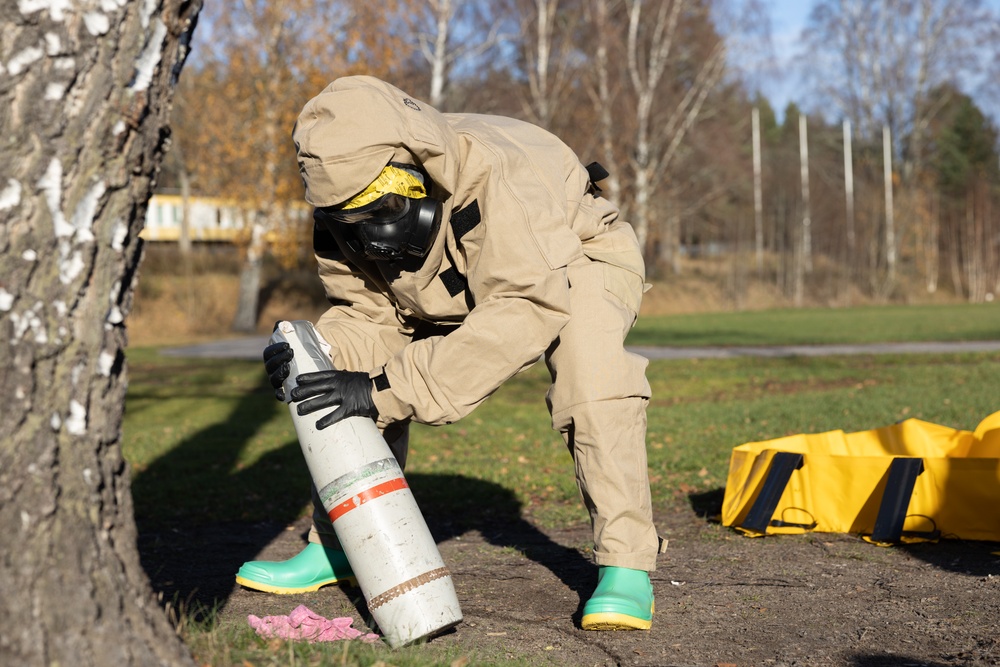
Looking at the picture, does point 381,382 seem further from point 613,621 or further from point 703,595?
point 703,595

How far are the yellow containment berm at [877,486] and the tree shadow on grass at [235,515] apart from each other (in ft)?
3.26

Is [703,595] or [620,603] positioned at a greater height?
[620,603]

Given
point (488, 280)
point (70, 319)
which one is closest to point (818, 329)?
point (488, 280)

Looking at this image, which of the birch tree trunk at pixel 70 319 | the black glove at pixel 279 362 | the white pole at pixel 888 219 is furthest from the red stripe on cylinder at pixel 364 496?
the white pole at pixel 888 219

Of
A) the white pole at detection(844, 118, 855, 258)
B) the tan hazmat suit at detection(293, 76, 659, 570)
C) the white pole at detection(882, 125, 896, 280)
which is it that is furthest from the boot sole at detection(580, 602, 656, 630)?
the white pole at detection(882, 125, 896, 280)

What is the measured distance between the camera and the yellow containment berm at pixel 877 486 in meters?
4.32

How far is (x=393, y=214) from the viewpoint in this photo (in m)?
3.16

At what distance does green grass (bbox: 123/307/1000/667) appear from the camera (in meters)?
5.55

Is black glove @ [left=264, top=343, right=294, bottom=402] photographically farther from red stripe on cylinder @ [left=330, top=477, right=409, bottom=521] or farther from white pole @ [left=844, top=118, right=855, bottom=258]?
white pole @ [left=844, top=118, right=855, bottom=258]

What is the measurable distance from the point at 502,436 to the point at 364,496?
18.5ft

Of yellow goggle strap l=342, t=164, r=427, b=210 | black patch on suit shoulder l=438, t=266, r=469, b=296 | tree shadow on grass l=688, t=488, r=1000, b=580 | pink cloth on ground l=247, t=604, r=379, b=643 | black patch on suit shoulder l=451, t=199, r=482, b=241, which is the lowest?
tree shadow on grass l=688, t=488, r=1000, b=580

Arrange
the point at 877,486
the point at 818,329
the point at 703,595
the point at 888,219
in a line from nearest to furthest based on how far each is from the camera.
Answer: the point at 703,595
the point at 877,486
the point at 818,329
the point at 888,219

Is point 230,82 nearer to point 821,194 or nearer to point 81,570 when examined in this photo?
point 81,570

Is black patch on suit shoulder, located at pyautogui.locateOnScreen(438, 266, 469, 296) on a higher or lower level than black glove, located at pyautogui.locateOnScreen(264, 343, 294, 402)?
higher
